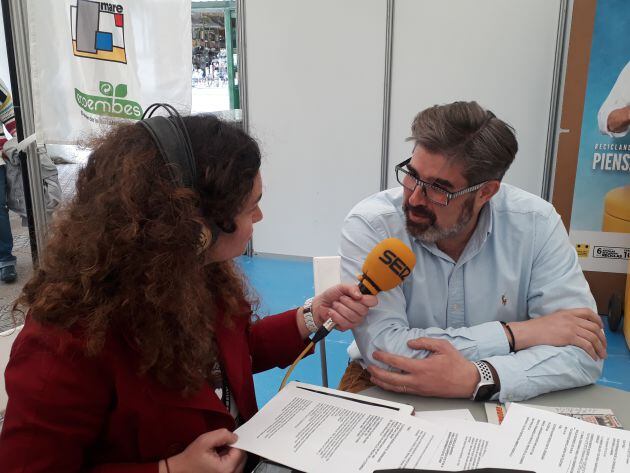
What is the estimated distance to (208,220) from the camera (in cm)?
106

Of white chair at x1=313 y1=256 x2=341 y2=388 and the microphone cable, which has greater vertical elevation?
→ the microphone cable

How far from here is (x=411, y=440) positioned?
1.02m

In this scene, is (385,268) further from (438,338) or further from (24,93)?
(24,93)

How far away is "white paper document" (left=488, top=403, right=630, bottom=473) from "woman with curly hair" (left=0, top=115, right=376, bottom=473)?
21.8 inches

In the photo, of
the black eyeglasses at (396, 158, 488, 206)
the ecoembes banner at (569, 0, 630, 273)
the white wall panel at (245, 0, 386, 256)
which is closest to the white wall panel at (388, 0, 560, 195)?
the white wall panel at (245, 0, 386, 256)

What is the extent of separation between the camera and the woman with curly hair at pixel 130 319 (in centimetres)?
92

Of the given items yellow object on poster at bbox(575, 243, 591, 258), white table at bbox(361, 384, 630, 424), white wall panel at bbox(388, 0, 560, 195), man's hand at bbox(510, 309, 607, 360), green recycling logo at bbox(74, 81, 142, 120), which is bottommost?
yellow object on poster at bbox(575, 243, 591, 258)

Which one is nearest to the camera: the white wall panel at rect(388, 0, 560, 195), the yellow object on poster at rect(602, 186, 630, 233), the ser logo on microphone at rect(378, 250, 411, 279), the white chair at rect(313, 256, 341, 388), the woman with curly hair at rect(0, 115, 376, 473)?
the woman with curly hair at rect(0, 115, 376, 473)

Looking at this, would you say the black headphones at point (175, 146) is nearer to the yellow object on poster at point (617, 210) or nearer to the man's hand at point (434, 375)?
the man's hand at point (434, 375)

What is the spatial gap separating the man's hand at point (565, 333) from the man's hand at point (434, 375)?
232 mm

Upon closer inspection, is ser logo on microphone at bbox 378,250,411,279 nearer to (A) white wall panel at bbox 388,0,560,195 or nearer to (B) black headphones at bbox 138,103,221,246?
(B) black headphones at bbox 138,103,221,246

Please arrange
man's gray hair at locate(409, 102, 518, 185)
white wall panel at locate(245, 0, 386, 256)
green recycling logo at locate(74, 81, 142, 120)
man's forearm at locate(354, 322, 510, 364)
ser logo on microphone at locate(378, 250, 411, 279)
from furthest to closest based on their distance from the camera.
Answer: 1. white wall panel at locate(245, 0, 386, 256)
2. green recycling logo at locate(74, 81, 142, 120)
3. man's gray hair at locate(409, 102, 518, 185)
4. man's forearm at locate(354, 322, 510, 364)
5. ser logo on microphone at locate(378, 250, 411, 279)

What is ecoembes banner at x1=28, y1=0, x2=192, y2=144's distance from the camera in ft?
8.69

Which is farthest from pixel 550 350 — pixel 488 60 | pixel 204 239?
pixel 488 60
